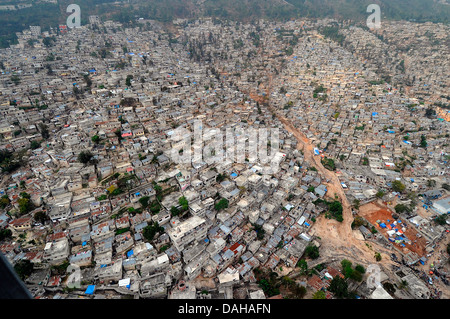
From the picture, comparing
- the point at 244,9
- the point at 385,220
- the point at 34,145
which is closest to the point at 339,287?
the point at 385,220

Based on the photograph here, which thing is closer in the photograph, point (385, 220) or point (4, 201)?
point (4, 201)

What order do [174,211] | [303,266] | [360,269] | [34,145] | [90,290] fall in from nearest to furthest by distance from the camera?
[90,290], [360,269], [303,266], [174,211], [34,145]

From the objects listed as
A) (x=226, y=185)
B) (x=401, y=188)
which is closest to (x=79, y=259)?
(x=226, y=185)

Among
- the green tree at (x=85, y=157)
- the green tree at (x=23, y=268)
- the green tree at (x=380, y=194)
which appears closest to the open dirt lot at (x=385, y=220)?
the green tree at (x=380, y=194)

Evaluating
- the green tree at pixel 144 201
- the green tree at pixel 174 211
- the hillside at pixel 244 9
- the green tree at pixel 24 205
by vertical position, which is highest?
the hillside at pixel 244 9

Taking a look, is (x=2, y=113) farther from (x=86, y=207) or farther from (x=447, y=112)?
(x=447, y=112)

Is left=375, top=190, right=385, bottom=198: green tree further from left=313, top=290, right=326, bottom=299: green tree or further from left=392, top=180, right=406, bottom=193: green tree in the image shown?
left=313, top=290, right=326, bottom=299: green tree

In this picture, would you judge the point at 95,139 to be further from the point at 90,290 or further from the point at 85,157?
the point at 90,290

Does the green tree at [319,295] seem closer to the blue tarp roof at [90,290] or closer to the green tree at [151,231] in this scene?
the green tree at [151,231]

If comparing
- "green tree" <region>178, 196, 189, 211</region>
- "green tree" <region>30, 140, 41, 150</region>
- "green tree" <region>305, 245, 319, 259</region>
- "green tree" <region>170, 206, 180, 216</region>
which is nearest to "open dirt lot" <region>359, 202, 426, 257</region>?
"green tree" <region>305, 245, 319, 259</region>

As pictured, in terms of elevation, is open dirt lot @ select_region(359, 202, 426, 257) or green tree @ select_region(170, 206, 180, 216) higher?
green tree @ select_region(170, 206, 180, 216)

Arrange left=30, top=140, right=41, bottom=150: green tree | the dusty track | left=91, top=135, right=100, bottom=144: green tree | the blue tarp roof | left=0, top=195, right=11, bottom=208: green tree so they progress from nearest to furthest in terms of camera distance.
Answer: the blue tarp roof, the dusty track, left=0, top=195, right=11, bottom=208: green tree, left=91, top=135, right=100, bottom=144: green tree, left=30, top=140, right=41, bottom=150: green tree
